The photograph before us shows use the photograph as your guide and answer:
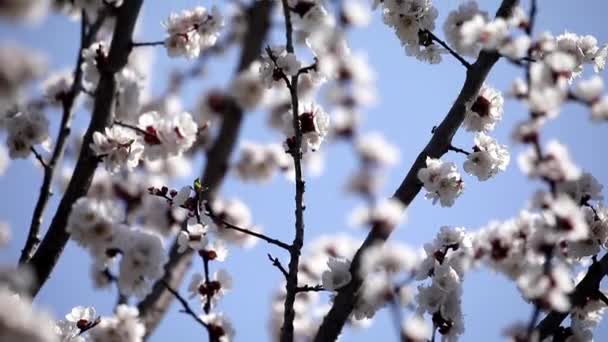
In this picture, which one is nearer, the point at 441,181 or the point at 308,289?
the point at 308,289

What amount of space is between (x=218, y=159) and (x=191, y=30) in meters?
2.73

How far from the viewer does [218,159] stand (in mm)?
6117

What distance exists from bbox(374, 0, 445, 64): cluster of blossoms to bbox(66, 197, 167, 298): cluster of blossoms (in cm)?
180

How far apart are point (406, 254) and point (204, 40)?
2.01m

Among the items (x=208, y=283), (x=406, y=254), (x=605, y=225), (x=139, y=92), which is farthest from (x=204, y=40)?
(x=605, y=225)

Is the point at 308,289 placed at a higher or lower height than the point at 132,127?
lower

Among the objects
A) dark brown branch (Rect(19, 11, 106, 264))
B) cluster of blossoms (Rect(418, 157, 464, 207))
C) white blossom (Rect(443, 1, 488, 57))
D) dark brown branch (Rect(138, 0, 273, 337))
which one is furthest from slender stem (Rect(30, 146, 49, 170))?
white blossom (Rect(443, 1, 488, 57))

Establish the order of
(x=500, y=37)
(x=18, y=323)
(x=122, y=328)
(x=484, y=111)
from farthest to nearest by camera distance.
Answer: (x=484, y=111) < (x=122, y=328) < (x=500, y=37) < (x=18, y=323)

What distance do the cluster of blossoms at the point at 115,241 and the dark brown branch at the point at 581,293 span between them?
158 cm

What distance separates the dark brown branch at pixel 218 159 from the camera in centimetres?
481

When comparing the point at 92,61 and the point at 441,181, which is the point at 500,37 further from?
the point at 92,61

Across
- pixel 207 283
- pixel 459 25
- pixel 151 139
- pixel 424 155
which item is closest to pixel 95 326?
pixel 207 283

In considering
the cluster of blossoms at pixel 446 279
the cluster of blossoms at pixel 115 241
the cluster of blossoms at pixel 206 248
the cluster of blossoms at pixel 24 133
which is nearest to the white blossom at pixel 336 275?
the cluster of blossoms at pixel 446 279

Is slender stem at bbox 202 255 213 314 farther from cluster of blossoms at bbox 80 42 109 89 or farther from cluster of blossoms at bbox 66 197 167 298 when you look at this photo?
cluster of blossoms at bbox 80 42 109 89
